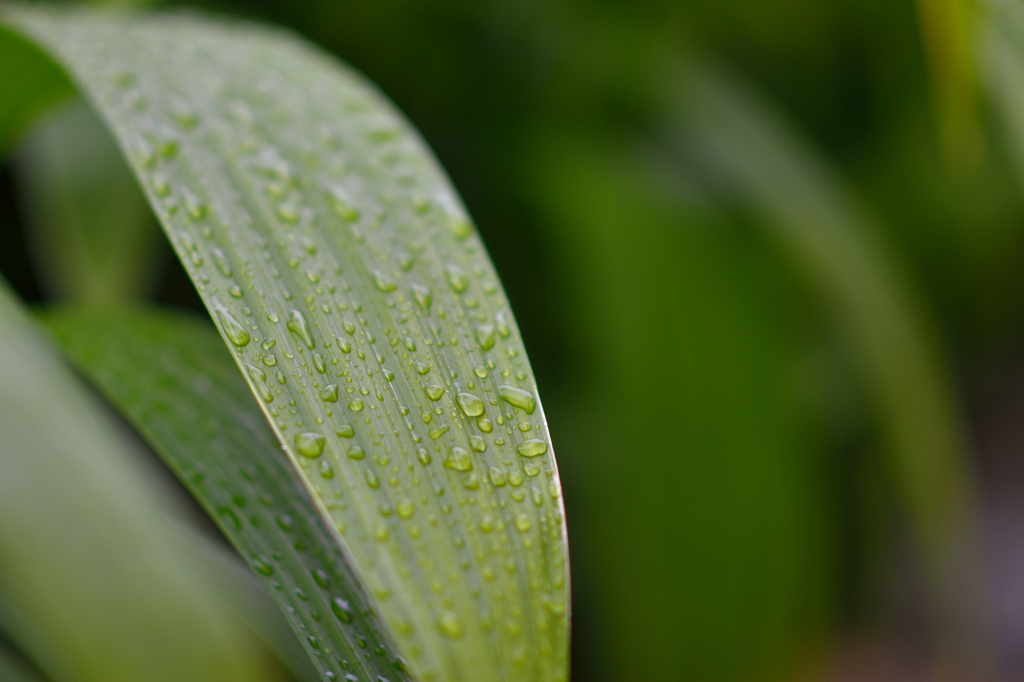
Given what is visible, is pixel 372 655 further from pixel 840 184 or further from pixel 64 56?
pixel 840 184

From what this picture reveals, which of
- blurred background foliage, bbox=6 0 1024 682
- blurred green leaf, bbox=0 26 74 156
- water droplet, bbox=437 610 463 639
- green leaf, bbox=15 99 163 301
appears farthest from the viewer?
blurred background foliage, bbox=6 0 1024 682

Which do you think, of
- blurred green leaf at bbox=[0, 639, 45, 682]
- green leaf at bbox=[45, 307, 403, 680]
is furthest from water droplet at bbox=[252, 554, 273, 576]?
blurred green leaf at bbox=[0, 639, 45, 682]

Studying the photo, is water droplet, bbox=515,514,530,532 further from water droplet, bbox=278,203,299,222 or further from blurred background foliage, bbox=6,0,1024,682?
blurred background foliage, bbox=6,0,1024,682

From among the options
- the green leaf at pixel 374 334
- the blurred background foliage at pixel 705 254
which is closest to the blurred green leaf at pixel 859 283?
the blurred background foliage at pixel 705 254

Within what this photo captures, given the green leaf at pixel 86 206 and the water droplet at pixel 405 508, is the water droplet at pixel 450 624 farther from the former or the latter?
the green leaf at pixel 86 206

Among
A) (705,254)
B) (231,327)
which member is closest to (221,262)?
(231,327)

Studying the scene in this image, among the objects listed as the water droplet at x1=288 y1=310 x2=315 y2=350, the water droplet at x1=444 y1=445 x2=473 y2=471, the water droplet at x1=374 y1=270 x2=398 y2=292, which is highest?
the water droplet at x1=374 y1=270 x2=398 y2=292

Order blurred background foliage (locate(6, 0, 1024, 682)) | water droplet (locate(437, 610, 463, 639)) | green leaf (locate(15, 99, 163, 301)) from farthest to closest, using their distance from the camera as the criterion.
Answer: blurred background foliage (locate(6, 0, 1024, 682)) < green leaf (locate(15, 99, 163, 301)) < water droplet (locate(437, 610, 463, 639))

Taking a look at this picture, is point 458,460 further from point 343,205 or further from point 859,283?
point 859,283
